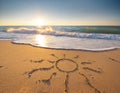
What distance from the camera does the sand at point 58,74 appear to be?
4.99 ft

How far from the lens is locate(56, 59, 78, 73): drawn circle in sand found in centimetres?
198

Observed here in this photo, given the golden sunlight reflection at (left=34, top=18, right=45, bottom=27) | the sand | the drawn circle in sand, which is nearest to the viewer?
the sand

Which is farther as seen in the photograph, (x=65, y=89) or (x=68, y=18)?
(x=68, y=18)

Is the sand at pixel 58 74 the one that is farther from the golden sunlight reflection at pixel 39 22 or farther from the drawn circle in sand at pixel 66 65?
the golden sunlight reflection at pixel 39 22

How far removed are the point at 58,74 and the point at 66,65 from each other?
332 mm

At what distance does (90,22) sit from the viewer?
21.6 ft

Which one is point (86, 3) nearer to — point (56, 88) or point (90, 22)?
point (90, 22)

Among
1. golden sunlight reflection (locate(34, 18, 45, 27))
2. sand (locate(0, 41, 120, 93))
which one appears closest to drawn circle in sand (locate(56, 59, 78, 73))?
sand (locate(0, 41, 120, 93))

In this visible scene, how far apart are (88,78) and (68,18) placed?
16.5ft

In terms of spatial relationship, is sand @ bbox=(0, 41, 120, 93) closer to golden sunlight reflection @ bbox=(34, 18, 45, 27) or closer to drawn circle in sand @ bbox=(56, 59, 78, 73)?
drawn circle in sand @ bbox=(56, 59, 78, 73)

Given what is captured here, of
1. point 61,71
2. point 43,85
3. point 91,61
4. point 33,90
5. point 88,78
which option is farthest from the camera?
point 91,61

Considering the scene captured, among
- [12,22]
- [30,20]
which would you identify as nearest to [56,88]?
[30,20]

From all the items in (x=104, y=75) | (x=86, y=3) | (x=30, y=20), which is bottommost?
(x=104, y=75)

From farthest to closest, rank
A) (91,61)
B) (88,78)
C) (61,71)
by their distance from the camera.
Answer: (91,61) < (61,71) < (88,78)
